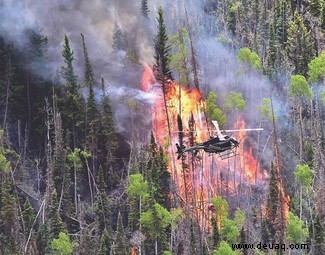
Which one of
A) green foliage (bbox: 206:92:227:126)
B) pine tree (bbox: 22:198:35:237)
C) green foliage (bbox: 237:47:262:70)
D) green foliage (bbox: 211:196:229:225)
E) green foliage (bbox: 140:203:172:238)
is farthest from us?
green foliage (bbox: 237:47:262:70)

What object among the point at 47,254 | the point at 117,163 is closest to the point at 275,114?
the point at 117,163

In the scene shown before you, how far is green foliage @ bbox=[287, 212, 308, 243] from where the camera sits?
256ft

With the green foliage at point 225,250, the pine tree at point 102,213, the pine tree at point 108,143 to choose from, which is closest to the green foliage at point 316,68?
the pine tree at point 108,143

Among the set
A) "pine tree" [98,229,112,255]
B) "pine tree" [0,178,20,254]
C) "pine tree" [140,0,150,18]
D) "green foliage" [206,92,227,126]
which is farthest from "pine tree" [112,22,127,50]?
"pine tree" [98,229,112,255]

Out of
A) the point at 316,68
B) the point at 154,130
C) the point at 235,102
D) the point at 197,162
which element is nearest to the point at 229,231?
the point at 197,162

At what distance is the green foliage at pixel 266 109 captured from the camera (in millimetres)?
93062

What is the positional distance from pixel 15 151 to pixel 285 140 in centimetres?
3215

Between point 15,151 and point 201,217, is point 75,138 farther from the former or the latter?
point 201,217

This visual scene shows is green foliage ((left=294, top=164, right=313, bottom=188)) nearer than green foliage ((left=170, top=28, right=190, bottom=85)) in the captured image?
Yes

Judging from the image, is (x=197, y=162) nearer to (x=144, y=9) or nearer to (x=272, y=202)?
(x=272, y=202)

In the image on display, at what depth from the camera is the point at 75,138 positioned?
290 ft

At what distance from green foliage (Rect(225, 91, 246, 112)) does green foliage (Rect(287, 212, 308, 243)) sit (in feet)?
58.7

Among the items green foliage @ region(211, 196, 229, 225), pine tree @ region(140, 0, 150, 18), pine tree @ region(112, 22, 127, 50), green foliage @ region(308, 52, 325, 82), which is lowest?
green foliage @ region(211, 196, 229, 225)

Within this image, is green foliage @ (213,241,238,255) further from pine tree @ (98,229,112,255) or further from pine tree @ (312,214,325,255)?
pine tree @ (98,229,112,255)
